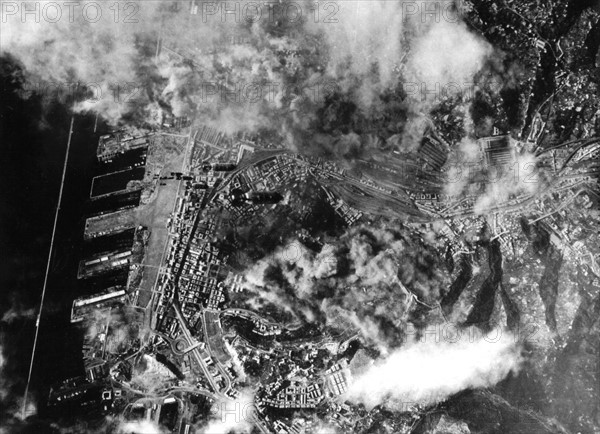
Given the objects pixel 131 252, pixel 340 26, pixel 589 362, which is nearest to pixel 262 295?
pixel 131 252

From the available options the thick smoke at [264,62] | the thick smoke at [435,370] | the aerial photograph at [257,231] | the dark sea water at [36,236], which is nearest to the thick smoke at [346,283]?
the aerial photograph at [257,231]

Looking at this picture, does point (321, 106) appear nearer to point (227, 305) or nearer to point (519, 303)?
point (227, 305)

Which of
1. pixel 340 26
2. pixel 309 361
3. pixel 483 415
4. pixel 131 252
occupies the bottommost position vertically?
pixel 483 415

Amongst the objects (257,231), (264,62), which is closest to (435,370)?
(257,231)

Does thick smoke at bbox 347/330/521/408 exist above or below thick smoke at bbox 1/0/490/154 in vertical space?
below

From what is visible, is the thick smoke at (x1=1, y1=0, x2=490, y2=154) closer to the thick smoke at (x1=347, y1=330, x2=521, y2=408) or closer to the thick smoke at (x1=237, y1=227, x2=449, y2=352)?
the thick smoke at (x1=237, y1=227, x2=449, y2=352)

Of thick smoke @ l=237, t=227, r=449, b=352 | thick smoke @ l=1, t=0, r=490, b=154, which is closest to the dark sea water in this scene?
thick smoke @ l=1, t=0, r=490, b=154

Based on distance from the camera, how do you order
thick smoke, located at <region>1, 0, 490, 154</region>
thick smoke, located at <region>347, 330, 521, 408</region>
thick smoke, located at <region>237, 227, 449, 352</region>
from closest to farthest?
thick smoke, located at <region>237, 227, 449, 352</region> < thick smoke, located at <region>1, 0, 490, 154</region> < thick smoke, located at <region>347, 330, 521, 408</region>
